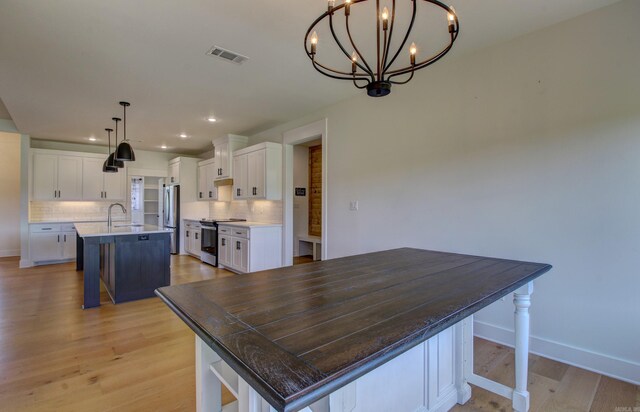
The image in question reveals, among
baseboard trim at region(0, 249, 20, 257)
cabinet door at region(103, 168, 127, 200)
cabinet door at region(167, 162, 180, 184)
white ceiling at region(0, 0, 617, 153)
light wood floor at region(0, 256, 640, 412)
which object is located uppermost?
white ceiling at region(0, 0, 617, 153)

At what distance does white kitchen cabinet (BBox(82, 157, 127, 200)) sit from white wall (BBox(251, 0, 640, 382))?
22.1 ft

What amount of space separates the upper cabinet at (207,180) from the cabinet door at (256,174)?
1353 mm

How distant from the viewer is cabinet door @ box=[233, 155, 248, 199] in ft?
18.4

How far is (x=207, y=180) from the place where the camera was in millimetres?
6891

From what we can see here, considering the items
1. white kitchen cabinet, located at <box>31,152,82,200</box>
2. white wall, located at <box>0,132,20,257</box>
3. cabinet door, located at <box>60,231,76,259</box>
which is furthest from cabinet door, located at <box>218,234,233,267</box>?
white wall, located at <box>0,132,20,257</box>

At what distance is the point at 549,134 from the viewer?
2.38 m

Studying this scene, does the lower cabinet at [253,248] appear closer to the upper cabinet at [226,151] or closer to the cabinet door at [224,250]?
the cabinet door at [224,250]

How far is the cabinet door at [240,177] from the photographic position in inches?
221

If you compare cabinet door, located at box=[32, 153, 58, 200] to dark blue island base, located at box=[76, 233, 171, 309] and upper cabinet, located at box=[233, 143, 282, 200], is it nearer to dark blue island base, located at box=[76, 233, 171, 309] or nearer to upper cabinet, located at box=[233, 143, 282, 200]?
dark blue island base, located at box=[76, 233, 171, 309]

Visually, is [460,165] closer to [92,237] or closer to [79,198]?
[92,237]

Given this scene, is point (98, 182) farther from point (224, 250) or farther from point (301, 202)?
point (301, 202)

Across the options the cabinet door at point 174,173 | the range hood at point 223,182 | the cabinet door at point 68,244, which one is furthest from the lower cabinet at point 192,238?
the cabinet door at point 68,244

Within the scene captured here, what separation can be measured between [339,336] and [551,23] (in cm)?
289

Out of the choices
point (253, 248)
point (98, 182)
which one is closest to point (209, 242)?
point (253, 248)
